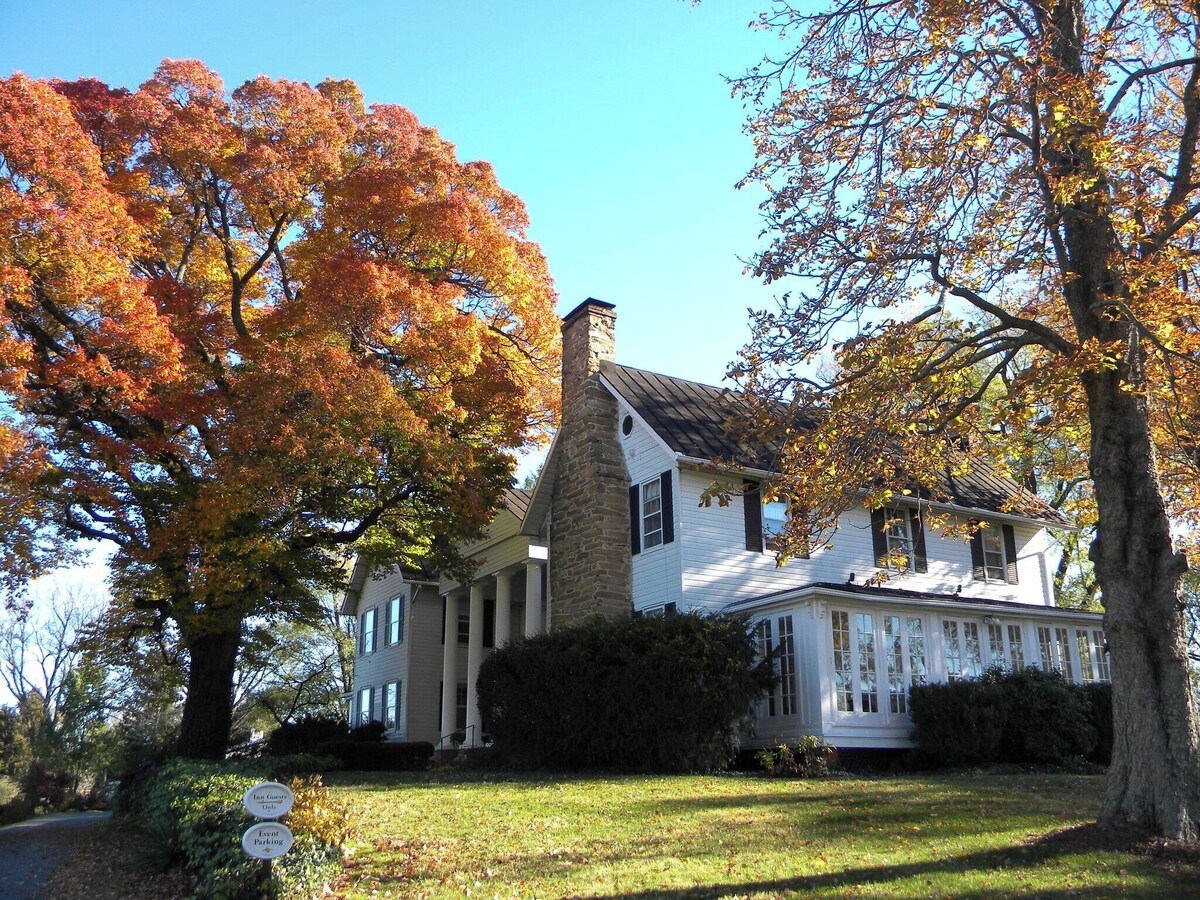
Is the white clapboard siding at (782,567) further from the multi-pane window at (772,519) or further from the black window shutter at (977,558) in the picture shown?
the multi-pane window at (772,519)

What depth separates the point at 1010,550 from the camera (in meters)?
23.3

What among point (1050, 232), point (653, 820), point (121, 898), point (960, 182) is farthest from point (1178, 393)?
point (121, 898)

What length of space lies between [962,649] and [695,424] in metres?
6.82

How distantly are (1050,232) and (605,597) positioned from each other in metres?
11.7

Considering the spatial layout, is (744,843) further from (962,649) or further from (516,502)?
(516,502)

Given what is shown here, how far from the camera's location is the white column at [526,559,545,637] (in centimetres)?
2089

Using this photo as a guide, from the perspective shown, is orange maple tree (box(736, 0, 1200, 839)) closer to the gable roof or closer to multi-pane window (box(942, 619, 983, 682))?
multi-pane window (box(942, 619, 983, 682))

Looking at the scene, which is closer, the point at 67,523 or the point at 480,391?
the point at 67,523

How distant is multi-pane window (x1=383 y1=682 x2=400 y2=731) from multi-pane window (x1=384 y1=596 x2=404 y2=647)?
132 cm

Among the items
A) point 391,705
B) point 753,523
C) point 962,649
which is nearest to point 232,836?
point 753,523

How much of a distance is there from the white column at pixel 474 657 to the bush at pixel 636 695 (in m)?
5.23

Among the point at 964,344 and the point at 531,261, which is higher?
the point at 531,261

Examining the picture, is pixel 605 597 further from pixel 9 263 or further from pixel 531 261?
pixel 9 263

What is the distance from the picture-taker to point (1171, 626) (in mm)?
8539
